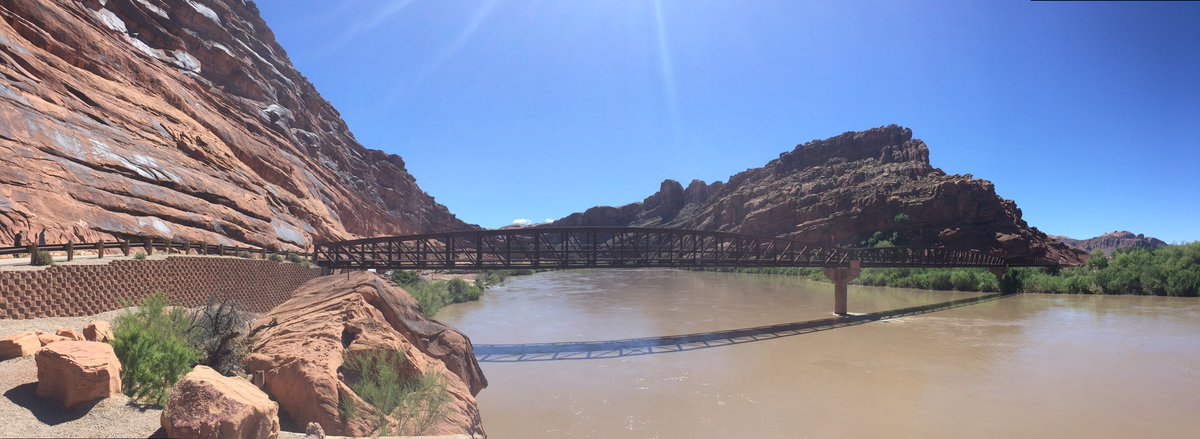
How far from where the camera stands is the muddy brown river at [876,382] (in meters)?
13.6

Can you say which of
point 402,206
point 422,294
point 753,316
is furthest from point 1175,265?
point 402,206

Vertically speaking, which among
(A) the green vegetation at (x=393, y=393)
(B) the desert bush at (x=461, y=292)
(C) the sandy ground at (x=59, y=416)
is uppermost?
(C) the sandy ground at (x=59, y=416)

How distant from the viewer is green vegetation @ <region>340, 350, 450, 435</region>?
8.16m

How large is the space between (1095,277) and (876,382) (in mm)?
47214

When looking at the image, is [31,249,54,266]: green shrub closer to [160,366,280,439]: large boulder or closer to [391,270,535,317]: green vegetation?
[160,366,280,439]: large boulder

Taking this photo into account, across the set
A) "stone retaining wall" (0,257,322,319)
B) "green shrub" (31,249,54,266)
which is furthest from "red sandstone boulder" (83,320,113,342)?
"green shrub" (31,249,54,266)

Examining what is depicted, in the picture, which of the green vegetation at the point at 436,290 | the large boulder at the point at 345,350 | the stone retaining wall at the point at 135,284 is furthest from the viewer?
the green vegetation at the point at 436,290

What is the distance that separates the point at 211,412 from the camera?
5.35 meters

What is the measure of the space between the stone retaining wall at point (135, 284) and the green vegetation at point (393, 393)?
10342 millimetres

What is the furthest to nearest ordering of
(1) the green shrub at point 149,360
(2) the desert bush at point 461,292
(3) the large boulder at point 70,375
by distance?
(2) the desert bush at point 461,292 < (1) the green shrub at point 149,360 < (3) the large boulder at point 70,375

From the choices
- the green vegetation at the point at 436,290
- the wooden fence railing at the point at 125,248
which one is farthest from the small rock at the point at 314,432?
the green vegetation at the point at 436,290

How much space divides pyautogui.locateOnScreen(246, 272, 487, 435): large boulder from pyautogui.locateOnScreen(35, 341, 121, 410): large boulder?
199 centimetres

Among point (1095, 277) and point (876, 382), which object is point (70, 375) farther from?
point (1095, 277)

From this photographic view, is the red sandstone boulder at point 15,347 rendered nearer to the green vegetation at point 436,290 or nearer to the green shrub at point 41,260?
the green shrub at point 41,260
